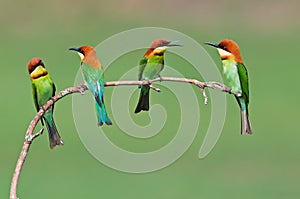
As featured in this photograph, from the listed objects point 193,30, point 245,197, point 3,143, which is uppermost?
point 193,30

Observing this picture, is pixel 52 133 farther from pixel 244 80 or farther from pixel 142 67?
pixel 244 80

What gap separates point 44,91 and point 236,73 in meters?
0.22

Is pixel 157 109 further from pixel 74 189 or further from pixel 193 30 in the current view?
pixel 193 30

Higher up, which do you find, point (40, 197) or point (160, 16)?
point (160, 16)

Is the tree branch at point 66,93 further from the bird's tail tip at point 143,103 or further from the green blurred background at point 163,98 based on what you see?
the green blurred background at point 163,98

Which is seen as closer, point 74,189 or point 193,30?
point 74,189

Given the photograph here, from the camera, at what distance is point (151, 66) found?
48.8 inches

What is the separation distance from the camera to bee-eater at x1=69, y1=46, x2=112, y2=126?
1.21 meters

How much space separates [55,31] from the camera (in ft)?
47.9

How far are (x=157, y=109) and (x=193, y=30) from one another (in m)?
13.2

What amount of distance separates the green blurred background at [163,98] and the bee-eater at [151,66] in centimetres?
564

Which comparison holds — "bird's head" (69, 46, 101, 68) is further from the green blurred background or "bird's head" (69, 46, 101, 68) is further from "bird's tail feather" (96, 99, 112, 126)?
the green blurred background

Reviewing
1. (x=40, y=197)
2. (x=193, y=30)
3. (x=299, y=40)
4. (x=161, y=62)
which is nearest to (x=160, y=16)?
(x=193, y=30)

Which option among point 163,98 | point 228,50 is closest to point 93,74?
point 228,50
